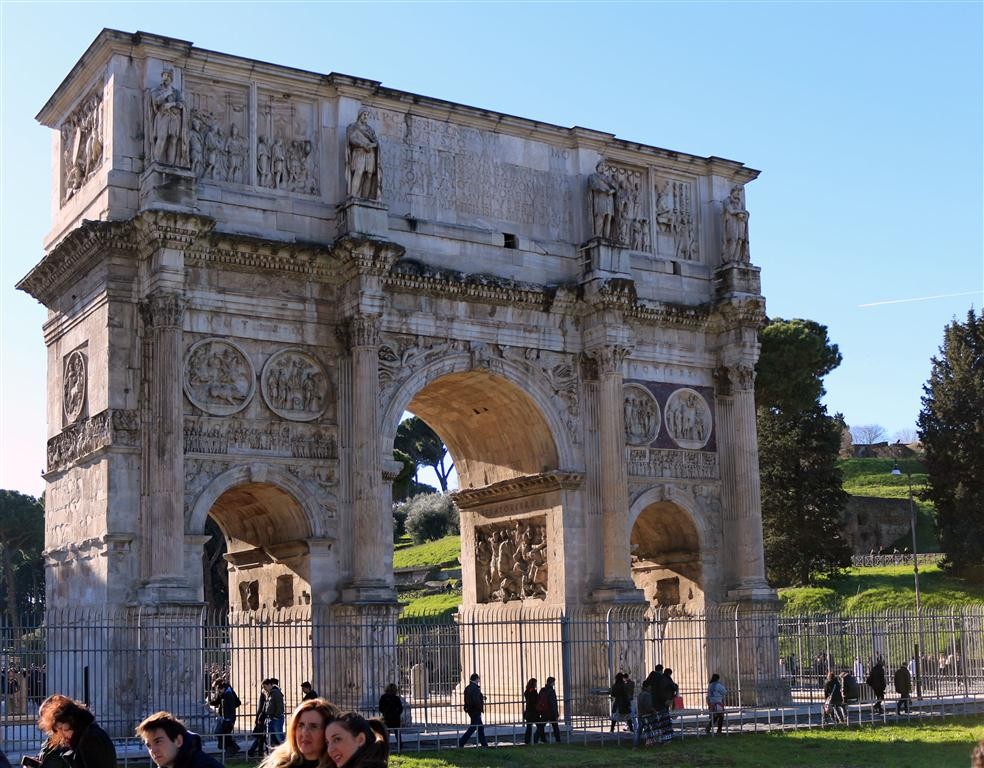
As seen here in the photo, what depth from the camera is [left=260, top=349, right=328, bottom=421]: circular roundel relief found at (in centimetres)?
2186

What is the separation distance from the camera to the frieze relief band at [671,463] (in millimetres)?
25391

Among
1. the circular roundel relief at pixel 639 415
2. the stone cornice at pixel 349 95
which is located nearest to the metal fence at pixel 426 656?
the circular roundel relief at pixel 639 415

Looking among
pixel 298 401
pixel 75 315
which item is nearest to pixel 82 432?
pixel 75 315

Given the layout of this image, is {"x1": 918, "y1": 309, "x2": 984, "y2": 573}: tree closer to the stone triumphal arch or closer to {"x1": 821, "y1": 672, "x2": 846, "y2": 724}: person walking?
the stone triumphal arch

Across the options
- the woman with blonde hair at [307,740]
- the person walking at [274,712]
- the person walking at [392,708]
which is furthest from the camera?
the person walking at [392,708]

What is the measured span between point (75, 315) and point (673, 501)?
11.2 meters

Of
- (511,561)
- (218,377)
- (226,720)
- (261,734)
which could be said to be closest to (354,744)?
(261,734)

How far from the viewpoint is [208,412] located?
69.5 ft

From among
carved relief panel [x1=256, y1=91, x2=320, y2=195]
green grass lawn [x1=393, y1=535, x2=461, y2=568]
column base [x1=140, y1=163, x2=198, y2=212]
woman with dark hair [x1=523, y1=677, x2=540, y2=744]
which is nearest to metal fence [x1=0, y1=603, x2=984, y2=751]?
woman with dark hair [x1=523, y1=677, x2=540, y2=744]

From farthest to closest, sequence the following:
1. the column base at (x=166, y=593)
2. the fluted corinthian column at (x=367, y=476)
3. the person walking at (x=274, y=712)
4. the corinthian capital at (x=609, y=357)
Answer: the corinthian capital at (x=609, y=357) → the fluted corinthian column at (x=367, y=476) → the column base at (x=166, y=593) → the person walking at (x=274, y=712)

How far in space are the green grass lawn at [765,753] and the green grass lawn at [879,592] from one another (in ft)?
75.1

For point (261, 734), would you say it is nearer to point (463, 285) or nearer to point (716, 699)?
point (716, 699)

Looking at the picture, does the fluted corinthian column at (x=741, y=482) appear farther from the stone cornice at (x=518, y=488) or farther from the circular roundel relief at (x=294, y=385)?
the circular roundel relief at (x=294, y=385)

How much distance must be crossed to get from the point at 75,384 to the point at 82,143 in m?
4.07
